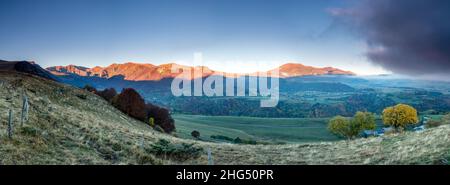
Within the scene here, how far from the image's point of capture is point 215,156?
20.3 meters

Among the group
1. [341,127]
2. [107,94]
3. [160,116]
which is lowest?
[341,127]

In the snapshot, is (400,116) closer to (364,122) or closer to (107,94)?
(364,122)

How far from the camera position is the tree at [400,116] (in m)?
84.1

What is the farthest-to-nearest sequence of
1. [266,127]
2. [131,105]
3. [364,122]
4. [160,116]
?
[266,127] < [160,116] < [364,122] < [131,105]

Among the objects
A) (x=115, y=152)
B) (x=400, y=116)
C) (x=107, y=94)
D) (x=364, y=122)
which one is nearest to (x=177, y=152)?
(x=115, y=152)

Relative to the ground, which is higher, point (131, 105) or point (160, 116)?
point (131, 105)

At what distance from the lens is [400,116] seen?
85062 mm

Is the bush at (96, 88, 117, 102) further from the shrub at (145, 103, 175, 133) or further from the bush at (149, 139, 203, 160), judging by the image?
the bush at (149, 139, 203, 160)

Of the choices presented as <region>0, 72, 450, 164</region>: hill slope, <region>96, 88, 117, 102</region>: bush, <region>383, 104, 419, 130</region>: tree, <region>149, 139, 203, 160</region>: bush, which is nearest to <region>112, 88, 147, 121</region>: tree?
<region>96, 88, 117, 102</region>: bush

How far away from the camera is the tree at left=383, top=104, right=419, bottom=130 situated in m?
84.1

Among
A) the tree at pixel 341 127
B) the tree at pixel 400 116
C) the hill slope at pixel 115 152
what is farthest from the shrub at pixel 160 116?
the tree at pixel 400 116
